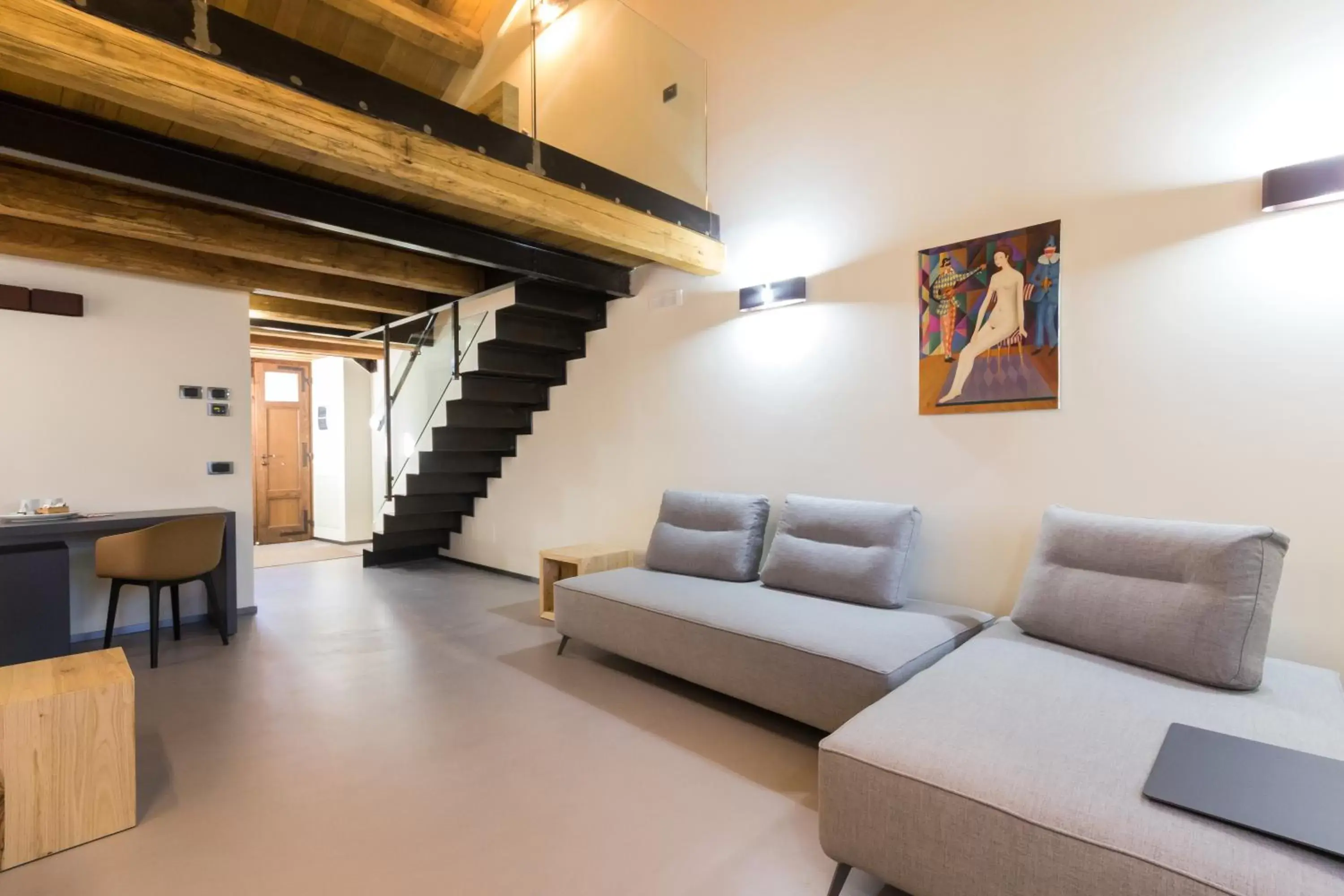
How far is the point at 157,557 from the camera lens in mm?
3295

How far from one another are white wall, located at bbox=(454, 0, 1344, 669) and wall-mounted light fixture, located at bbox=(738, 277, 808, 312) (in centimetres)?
8

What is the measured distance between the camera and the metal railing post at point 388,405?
560 centimetres

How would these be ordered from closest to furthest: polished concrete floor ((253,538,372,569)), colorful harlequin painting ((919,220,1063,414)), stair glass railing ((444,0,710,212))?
colorful harlequin painting ((919,220,1063,414)) < stair glass railing ((444,0,710,212)) < polished concrete floor ((253,538,372,569))

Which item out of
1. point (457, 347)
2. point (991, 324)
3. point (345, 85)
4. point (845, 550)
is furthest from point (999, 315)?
point (457, 347)

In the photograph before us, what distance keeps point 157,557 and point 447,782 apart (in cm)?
236

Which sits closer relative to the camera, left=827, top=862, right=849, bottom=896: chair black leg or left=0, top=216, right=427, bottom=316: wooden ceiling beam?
left=827, top=862, right=849, bottom=896: chair black leg

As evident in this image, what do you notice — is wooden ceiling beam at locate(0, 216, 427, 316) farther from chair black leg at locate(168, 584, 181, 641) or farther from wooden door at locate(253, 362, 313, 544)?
wooden door at locate(253, 362, 313, 544)

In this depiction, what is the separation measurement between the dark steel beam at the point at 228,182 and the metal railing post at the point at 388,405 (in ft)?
8.07

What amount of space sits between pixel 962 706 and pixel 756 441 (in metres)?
2.25

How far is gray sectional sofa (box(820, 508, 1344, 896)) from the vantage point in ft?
3.88

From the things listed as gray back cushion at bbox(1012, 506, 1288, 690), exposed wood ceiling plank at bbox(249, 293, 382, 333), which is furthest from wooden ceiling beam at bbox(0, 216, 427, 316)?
gray back cushion at bbox(1012, 506, 1288, 690)

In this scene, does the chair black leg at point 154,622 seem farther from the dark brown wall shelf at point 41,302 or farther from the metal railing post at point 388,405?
the metal railing post at point 388,405

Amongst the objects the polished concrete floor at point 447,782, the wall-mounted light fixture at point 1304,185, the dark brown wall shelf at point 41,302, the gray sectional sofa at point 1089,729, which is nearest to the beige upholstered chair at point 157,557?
the polished concrete floor at point 447,782

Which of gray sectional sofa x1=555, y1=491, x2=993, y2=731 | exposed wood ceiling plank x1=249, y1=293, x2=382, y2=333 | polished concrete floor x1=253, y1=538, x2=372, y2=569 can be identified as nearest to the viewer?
gray sectional sofa x1=555, y1=491, x2=993, y2=731
